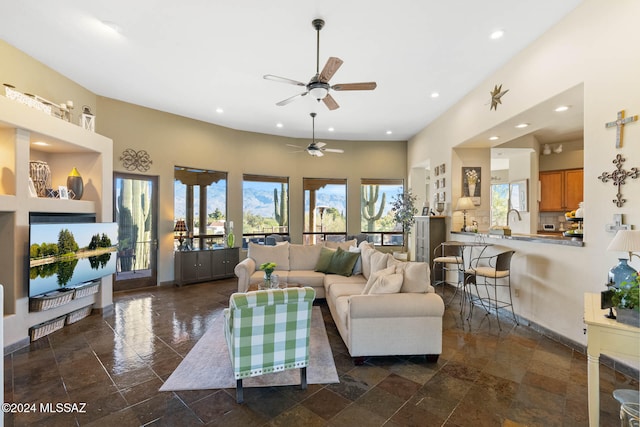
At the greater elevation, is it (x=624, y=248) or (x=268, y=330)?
(x=624, y=248)

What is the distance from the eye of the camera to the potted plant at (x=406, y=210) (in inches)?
295

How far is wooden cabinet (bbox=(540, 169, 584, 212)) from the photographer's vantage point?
623 cm

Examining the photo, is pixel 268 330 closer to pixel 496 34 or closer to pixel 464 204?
pixel 496 34

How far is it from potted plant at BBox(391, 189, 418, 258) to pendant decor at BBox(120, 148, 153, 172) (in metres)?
5.76

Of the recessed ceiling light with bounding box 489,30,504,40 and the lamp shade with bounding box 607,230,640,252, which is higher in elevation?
the recessed ceiling light with bounding box 489,30,504,40

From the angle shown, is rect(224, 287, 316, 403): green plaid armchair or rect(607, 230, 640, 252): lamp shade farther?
rect(224, 287, 316, 403): green plaid armchair

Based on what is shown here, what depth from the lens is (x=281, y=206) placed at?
793 cm

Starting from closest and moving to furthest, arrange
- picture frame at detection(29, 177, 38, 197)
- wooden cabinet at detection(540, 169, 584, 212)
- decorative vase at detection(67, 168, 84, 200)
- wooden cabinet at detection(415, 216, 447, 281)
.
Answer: picture frame at detection(29, 177, 38, 197) → decorative vase at detection(67, 168, 84, 200) → wooden cabinet at detection(415, 216, 447, 281) → wooden cabinet at detection(540, 169, 584, 212)

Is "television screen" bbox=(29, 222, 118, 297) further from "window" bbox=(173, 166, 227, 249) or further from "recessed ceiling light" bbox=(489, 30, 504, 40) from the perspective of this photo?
"recessed ceiling light" bbox=(489, 30, 504, 40)

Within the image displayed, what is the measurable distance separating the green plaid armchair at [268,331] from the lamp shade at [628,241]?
2.23 meters

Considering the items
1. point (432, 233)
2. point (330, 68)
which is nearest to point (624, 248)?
point (330, 68)

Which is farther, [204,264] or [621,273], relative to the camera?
[204,264]

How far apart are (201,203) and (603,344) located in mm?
6728

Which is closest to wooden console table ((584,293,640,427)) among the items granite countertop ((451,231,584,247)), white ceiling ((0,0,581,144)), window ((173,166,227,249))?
granite countertop ((451,231,584,247))
